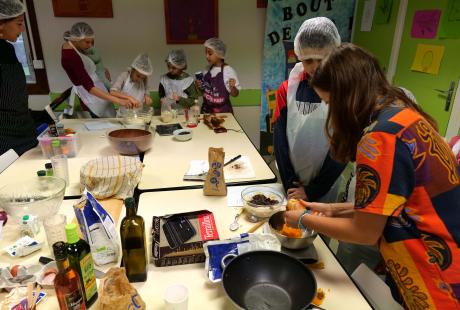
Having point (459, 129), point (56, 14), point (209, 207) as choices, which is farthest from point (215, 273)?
point (56, 14)

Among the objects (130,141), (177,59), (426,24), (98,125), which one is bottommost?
(98,125)

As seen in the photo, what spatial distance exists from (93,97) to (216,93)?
1228mm

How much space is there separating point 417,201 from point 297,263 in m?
0.39

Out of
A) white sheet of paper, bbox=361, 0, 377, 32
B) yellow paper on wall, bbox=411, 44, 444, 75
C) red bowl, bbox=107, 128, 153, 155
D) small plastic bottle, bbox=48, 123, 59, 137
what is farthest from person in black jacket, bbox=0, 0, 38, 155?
white sheet of paper, bbox=361, 0, 377, 32

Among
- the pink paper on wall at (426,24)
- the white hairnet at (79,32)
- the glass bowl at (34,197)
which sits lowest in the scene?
the glass bowl at (34,197)

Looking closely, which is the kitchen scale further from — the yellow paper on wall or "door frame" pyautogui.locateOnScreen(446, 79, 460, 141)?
the yellow paper on wall

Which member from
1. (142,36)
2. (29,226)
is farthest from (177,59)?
(29,226)

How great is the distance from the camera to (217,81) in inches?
132

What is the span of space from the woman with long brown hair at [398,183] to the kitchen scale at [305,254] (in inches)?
6.0

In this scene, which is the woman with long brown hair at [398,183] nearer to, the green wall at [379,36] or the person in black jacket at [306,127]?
the person in black jacket at [306,127]

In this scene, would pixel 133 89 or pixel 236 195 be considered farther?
pixel 133 89

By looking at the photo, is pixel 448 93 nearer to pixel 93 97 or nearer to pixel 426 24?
pixel 426 24

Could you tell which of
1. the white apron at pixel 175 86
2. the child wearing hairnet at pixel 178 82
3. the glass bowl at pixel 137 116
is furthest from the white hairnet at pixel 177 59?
the glass bowl at pixel 137 116

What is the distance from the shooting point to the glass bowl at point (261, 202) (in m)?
1.33
